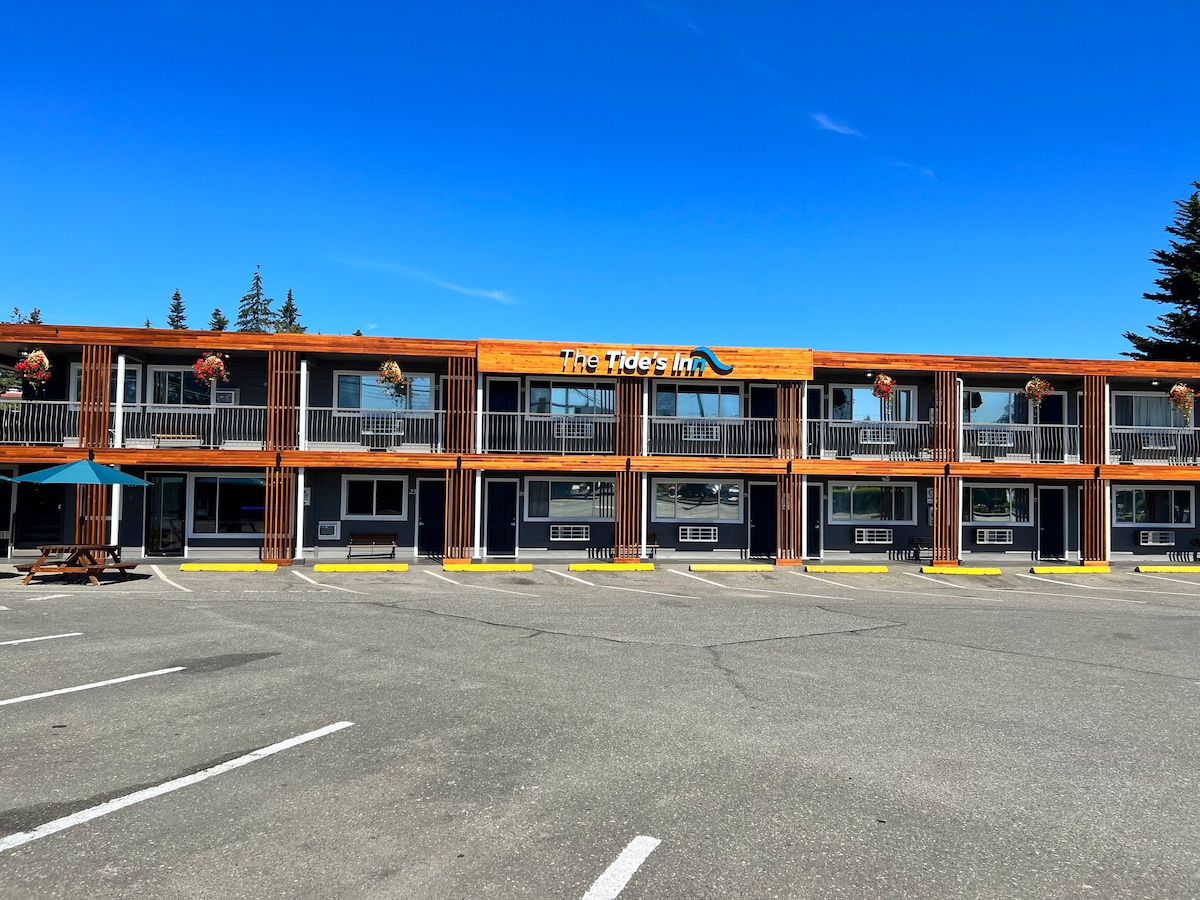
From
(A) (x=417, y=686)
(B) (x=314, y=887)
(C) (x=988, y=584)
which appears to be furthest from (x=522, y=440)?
(B) (x=314, y=887)

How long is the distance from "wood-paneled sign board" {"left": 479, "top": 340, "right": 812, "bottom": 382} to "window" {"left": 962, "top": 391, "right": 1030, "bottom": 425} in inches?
252

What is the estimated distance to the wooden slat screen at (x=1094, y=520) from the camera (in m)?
23.2

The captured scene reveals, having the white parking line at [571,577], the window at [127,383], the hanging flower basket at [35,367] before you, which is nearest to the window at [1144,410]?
the white parking line at [571,577]

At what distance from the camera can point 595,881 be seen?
12.8 ft

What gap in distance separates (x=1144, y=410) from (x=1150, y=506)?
327 cm

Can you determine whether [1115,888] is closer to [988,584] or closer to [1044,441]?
[988,584]

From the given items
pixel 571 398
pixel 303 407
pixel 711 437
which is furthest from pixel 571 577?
pixel 303 407

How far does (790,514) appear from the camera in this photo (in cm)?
2239

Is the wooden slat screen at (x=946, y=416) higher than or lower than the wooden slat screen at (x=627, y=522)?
higher

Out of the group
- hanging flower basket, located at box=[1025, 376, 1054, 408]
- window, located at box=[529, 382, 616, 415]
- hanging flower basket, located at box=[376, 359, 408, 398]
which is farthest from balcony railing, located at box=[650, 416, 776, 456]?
hanging flower basket, located at box=[1025, 376, 1054, 408]

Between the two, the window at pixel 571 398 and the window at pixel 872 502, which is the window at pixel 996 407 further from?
the window at pixel 571 398

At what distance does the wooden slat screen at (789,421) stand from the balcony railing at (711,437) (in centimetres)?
46

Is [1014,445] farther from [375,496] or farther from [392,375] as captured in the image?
[375,496]

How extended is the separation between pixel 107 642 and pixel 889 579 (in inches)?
688
